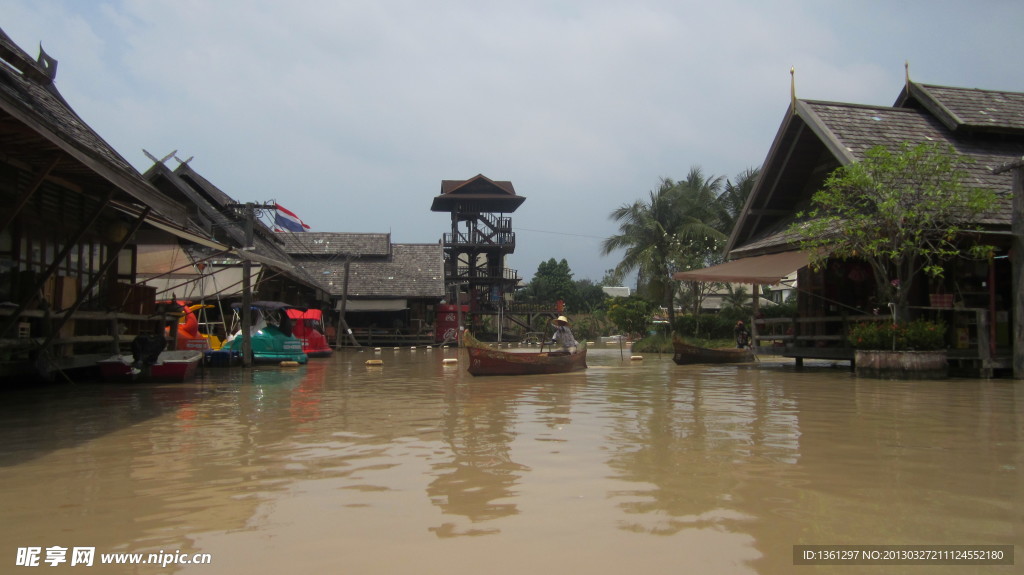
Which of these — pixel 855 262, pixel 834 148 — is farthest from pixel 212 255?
pixel 855 262

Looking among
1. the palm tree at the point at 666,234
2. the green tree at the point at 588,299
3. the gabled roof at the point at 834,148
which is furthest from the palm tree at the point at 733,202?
the green tree at the point at 588,299

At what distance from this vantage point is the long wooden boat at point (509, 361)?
563 inches

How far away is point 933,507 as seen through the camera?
4.18 metres

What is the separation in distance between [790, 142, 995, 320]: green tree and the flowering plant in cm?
49

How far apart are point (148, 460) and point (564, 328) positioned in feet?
37.4

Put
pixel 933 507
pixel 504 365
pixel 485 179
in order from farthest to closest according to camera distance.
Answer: pixel 485 179 < pixel 504 365 < pixel 933 507

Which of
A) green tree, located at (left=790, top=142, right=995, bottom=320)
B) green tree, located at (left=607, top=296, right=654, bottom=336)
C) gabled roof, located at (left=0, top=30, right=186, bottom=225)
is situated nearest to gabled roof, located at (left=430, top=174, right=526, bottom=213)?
green tree, located at (left=607, top=296, right=654, bottom=336)

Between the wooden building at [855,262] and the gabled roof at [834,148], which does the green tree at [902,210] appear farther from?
the gabled roof at [834,148]

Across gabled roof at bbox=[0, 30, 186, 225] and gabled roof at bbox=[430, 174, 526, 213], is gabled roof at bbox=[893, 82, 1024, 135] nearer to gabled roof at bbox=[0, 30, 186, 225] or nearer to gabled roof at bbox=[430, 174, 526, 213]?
gabled roof at bbox=[0, 30, 186, 225]

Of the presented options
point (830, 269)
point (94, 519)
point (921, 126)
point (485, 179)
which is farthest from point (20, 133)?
point (485, 179)

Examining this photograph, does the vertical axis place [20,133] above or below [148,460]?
above

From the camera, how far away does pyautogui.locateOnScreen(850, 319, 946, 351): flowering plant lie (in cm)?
1262

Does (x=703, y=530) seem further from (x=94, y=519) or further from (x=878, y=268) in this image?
(x=878, y=268)

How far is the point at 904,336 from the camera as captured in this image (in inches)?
500
